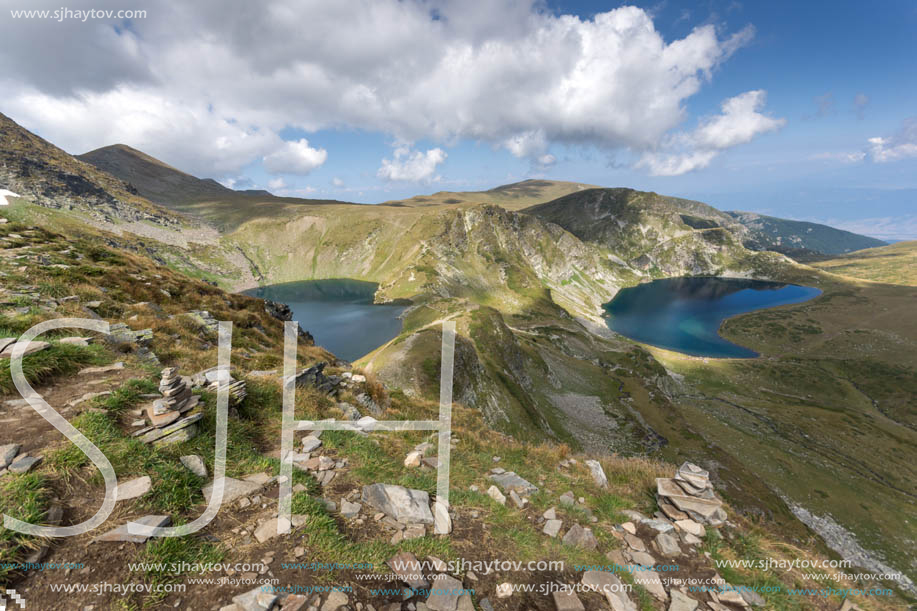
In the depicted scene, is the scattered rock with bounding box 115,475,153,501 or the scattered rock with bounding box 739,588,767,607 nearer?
the scattered rock with bounding box 115,475,153,501

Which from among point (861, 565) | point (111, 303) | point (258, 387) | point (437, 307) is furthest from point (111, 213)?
point (861, 565)

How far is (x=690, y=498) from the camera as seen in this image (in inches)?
395

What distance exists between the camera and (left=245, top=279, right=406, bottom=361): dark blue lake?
379 ft

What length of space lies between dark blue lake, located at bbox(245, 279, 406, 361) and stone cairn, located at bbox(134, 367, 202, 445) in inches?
Answer: 3925

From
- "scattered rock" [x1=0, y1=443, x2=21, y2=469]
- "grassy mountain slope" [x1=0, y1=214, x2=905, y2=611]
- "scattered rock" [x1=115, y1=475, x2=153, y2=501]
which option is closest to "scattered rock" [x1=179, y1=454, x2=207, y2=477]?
"grassy mountain slope" [x1=0, y1=214, x2=905, y2=611]

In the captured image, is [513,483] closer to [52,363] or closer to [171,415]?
[171,415]

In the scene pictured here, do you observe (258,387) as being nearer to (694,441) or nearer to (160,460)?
(160,460)

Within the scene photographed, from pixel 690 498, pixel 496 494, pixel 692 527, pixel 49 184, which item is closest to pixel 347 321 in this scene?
pixel 496 494

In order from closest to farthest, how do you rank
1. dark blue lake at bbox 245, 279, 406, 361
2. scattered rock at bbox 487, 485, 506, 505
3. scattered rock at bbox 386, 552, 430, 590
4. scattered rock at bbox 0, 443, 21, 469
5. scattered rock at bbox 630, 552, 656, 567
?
scattered rock at bbox 0, 443, 21, 469, scattered rock at bbox 386, 552, 430, 590, scattered rock at bbox 630, 552, 656, 567, scattered rock at bbox 487, 485, 506, 505, dark blue lake at bbox 245, 279, 406, 361

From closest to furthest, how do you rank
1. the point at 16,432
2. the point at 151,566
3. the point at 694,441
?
1. the point at 151,566
2. the point at 16,432
3. the point at 694,441

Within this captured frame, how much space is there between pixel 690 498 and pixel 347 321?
146 metres

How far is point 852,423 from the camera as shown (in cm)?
8475

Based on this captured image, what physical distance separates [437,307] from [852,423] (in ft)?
400

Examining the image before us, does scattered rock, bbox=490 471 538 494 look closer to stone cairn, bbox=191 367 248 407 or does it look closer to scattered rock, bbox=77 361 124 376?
stone cairn, bbox=191 367 248 407
